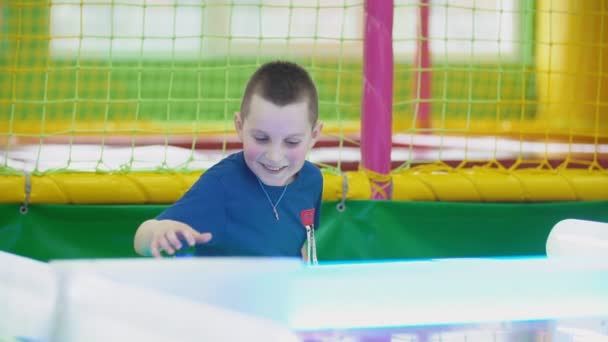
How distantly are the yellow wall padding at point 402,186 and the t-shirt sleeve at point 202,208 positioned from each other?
1.65 feet

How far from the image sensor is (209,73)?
4734 mm

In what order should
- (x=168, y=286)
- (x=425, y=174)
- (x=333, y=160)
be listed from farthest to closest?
(x=333, y=160) → (x=425, y=174) → (x=168, y=286)

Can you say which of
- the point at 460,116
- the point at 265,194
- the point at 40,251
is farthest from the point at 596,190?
the point at 460,116

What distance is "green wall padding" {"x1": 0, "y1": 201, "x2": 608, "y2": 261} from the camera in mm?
1794

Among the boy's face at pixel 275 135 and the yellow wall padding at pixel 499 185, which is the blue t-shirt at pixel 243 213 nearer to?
the boy's face at pixel 275 135

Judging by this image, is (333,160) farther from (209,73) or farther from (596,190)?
(209,73)

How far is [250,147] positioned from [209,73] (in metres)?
3.52

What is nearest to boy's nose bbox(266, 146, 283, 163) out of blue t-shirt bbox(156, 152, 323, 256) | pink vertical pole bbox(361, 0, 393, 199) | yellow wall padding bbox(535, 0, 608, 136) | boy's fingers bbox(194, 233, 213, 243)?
blue t-shirt bbox(156, 152, 323, 256)

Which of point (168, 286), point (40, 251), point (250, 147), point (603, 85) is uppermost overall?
point (603, 85)

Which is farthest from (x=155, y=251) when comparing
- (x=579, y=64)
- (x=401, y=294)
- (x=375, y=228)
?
(x=579, y=64)

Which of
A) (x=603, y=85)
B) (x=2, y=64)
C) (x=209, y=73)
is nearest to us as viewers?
(x=603, y=85)

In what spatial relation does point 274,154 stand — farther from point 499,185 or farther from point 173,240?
point 499,185

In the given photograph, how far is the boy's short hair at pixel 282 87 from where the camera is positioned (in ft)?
4.18

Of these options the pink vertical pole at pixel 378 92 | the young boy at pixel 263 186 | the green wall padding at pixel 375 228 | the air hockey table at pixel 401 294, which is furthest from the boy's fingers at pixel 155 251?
the pink vertical pole at pixel 378 92
